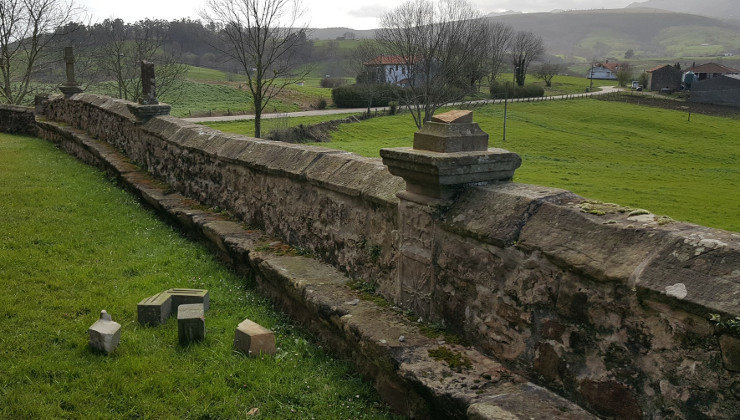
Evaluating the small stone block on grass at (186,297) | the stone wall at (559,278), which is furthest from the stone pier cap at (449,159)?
the small stone block on grass at (186,297)

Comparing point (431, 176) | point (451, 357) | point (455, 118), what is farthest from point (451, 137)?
point (451, 357)

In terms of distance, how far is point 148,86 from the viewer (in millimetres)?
9594

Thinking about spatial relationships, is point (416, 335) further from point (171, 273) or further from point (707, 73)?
point (707, 73)

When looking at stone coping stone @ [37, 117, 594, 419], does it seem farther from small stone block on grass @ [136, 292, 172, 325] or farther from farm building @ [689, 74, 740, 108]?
farm building @ [689, 74, 740, 108]

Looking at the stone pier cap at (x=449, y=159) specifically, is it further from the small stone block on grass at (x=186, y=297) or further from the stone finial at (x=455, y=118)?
the small stone block on grass at (x=186, y=297)

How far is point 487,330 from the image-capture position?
308 cm

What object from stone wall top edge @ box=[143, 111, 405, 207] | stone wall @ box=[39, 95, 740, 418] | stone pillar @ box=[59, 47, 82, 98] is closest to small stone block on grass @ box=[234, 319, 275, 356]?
stone wall @ box=[39, 95, 740, 418]

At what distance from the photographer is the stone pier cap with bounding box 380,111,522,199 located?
3.25m

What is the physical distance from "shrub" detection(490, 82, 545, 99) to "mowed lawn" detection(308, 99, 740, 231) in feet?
10.9

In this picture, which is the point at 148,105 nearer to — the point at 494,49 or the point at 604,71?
the point at 494,49

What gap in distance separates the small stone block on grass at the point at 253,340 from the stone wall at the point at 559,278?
824mm

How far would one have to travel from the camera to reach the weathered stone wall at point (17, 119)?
1641 cm

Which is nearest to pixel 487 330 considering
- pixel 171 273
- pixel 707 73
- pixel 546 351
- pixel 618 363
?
pixel 546 351

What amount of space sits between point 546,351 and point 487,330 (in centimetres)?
40
